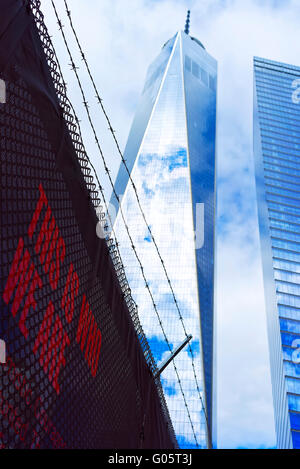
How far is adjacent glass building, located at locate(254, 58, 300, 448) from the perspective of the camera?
254 feet

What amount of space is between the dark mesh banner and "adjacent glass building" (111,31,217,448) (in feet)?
242

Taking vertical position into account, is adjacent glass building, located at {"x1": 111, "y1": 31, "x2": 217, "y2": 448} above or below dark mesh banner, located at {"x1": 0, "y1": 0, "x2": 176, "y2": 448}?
above

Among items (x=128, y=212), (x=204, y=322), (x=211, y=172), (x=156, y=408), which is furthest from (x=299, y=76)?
(x=156, y=408)

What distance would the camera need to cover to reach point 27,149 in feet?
20.9

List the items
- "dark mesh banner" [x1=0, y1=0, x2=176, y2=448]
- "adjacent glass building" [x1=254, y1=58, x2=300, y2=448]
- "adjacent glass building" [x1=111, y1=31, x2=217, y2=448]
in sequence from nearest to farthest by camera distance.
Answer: "dark mesh banner" [x1=0, y1=0, x2=176, y2=448], "adjacent glass building" [x1=254, y1=58, x2=300, y2=448], "adjacent glass building" [x1=111, y1=31, x2=217, y2=448]

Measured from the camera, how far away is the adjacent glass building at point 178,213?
8734 centimetres

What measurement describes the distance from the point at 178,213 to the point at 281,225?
24049 millimetres

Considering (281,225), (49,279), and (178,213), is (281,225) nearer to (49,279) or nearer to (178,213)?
(178,213)

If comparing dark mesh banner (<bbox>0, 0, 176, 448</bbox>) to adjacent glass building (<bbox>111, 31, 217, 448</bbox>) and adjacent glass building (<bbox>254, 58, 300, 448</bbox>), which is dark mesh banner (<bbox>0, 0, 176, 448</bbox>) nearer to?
adjacent glass building (<bbox>254, 58, 300, 448</bbox>)

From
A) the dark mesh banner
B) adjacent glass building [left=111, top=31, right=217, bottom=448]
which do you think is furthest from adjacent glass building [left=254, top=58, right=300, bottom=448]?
the dark mesh banner

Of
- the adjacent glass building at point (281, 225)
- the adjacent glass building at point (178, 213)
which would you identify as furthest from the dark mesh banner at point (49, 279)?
the adjacent glass building at point (178, 213)

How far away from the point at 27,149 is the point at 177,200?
10415cm

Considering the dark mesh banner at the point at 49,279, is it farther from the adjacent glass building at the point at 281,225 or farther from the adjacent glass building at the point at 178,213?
the adjacent glass building at the point at 178,213

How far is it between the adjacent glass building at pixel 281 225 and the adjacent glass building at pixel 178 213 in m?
13.3
